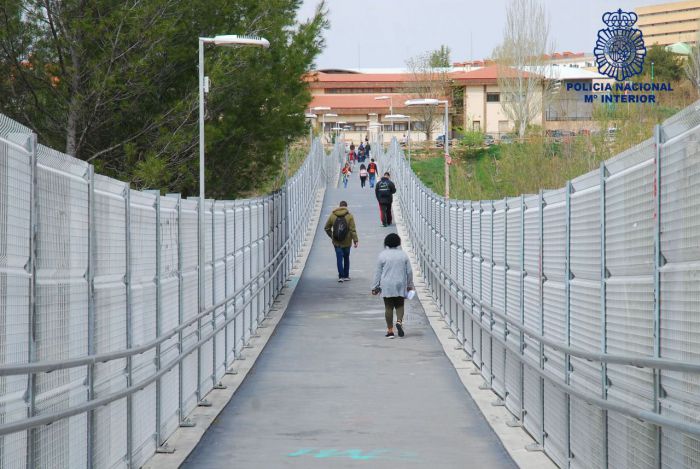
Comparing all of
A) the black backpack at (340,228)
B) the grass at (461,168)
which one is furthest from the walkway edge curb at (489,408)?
the grass at (461,168)

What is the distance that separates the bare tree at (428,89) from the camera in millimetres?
123450

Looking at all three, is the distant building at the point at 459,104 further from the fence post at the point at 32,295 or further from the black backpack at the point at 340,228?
the fence post at the point at 32,295

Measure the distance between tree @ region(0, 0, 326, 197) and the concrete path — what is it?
461 centimetres

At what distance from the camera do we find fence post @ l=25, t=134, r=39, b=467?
21.9 ft

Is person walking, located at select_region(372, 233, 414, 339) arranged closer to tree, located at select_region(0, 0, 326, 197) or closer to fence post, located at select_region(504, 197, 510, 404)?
tree, located at select_region(0, 0, 326, 197)

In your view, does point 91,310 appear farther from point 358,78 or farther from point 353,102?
point 358,78

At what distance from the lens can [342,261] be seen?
101 feet

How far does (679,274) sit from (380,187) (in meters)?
36.1

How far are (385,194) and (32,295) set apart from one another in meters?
36.5

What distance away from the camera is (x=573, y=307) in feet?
31.7

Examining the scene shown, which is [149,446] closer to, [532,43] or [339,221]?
[339,221]

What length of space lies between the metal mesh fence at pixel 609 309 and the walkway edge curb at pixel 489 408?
122 millimetres

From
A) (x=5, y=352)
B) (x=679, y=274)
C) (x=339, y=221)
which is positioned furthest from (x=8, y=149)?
(x=339, y=221)

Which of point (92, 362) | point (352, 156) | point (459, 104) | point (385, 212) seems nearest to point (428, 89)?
point (459, 104)
